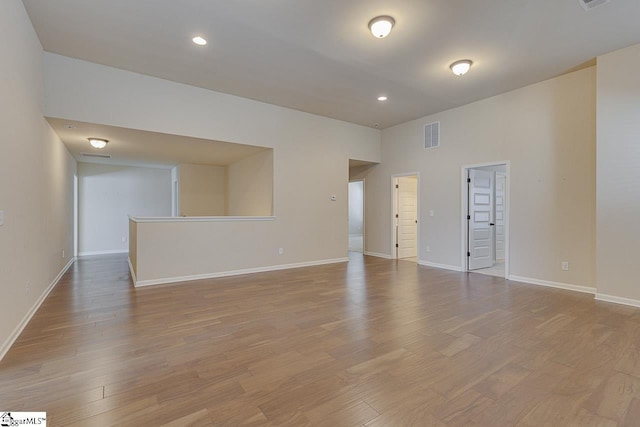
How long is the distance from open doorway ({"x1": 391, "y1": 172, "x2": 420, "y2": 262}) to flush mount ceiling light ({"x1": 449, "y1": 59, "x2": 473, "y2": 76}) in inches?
127

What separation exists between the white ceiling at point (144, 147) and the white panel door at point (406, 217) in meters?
3.69

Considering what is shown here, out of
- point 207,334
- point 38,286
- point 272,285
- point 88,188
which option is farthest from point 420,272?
point 88,188

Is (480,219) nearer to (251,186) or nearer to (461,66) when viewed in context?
(461,66)

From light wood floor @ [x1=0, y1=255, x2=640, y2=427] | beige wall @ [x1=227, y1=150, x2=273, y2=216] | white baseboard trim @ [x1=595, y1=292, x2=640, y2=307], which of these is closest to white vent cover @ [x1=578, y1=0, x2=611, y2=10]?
light wood floor @ [x1=0, y1=255, x2=640, y2=427]

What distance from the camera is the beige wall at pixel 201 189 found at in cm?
820

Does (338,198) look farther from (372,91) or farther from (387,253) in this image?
(372,91)

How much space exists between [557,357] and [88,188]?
1017 centimetres

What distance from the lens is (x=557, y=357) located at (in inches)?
95.0

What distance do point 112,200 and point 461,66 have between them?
29.8 feet

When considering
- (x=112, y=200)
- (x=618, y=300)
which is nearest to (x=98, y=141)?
(x=112, y=200)

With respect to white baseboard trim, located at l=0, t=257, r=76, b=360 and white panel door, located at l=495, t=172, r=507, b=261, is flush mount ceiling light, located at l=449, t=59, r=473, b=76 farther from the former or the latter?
white baseboard trim, located at l=0, t=257, r=76, b=360

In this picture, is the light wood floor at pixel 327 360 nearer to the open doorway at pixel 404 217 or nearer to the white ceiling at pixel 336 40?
the white ceiling at pixel 336 40

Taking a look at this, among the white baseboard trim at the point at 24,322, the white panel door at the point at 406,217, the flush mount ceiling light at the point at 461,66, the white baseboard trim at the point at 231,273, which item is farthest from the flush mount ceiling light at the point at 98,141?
the white panel door at the point at 406,217

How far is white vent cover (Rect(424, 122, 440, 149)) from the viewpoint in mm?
6418
